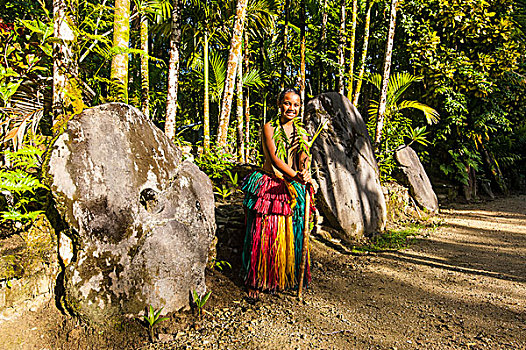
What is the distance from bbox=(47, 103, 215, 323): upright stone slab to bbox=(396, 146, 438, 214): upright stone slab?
4862 mm

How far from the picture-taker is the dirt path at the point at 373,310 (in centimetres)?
221

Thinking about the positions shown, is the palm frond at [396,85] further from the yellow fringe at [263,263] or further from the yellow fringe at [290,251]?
the yellow fringe at [263,263]

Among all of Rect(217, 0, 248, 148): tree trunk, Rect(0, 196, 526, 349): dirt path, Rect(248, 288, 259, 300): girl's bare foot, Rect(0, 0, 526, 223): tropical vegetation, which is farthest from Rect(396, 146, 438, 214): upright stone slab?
Rect(248, 288, 259, 300): girl's bare foot

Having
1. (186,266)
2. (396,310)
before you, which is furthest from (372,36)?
(186,266)

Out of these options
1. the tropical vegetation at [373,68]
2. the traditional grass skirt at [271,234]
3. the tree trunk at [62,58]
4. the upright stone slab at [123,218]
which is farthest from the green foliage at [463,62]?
the tree trunk at [62,58]

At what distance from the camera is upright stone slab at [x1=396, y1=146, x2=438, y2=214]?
248 inches

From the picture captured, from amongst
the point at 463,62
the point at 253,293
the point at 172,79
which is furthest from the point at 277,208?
the point at 463,62

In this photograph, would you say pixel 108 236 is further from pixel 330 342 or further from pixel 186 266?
pixel 330 342

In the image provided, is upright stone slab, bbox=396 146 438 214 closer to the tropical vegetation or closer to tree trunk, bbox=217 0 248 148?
the tropical vegetation

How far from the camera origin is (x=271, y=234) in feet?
9.39

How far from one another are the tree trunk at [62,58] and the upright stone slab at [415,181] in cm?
570

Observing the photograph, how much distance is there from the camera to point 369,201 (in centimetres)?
488

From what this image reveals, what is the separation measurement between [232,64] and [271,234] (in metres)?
2.56

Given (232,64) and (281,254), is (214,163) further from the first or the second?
(281,254)
